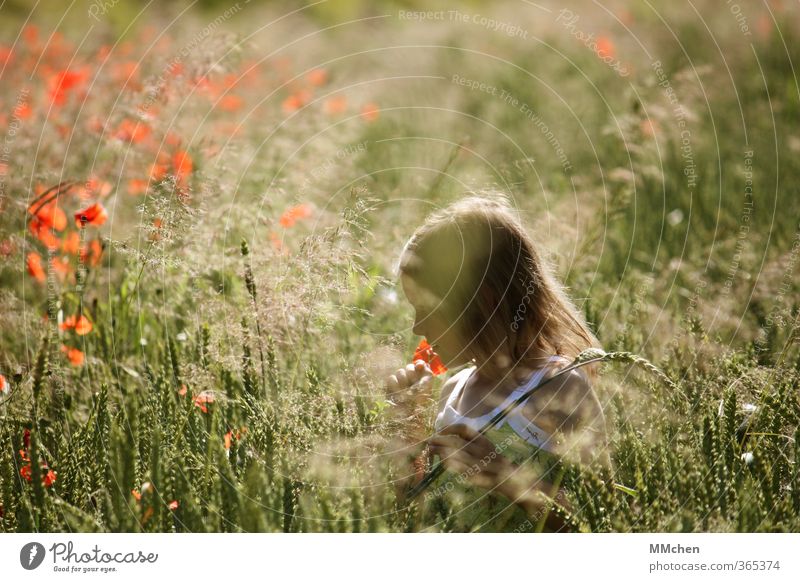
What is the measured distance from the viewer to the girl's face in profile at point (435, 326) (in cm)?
180

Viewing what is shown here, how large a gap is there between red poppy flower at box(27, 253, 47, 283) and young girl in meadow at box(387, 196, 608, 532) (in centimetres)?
103

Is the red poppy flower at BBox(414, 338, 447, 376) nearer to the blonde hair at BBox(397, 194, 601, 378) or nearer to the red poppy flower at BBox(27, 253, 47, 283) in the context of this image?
the blonde hair at BBox(397, 194, 601, 378)

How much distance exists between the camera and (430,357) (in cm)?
201

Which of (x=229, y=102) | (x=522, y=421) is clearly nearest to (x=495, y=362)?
(x=522, y=421)

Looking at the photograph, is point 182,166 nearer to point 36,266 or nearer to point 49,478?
point 36,266

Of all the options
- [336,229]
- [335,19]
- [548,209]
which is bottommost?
[336,229]

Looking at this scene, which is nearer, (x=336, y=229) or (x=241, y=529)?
(x=241, y=529)

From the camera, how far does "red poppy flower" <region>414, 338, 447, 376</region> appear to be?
1.95 metres

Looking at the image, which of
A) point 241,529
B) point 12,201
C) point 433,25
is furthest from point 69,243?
point 433,25

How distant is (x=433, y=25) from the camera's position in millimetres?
4719

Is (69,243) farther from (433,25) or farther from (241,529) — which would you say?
(433,25)

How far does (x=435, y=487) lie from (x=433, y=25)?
11.5ft

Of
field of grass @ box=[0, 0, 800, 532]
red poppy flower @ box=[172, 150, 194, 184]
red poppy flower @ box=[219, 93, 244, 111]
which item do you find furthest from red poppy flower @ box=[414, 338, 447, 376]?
red poppy flower @ box=[219, 93, 244, 111]
